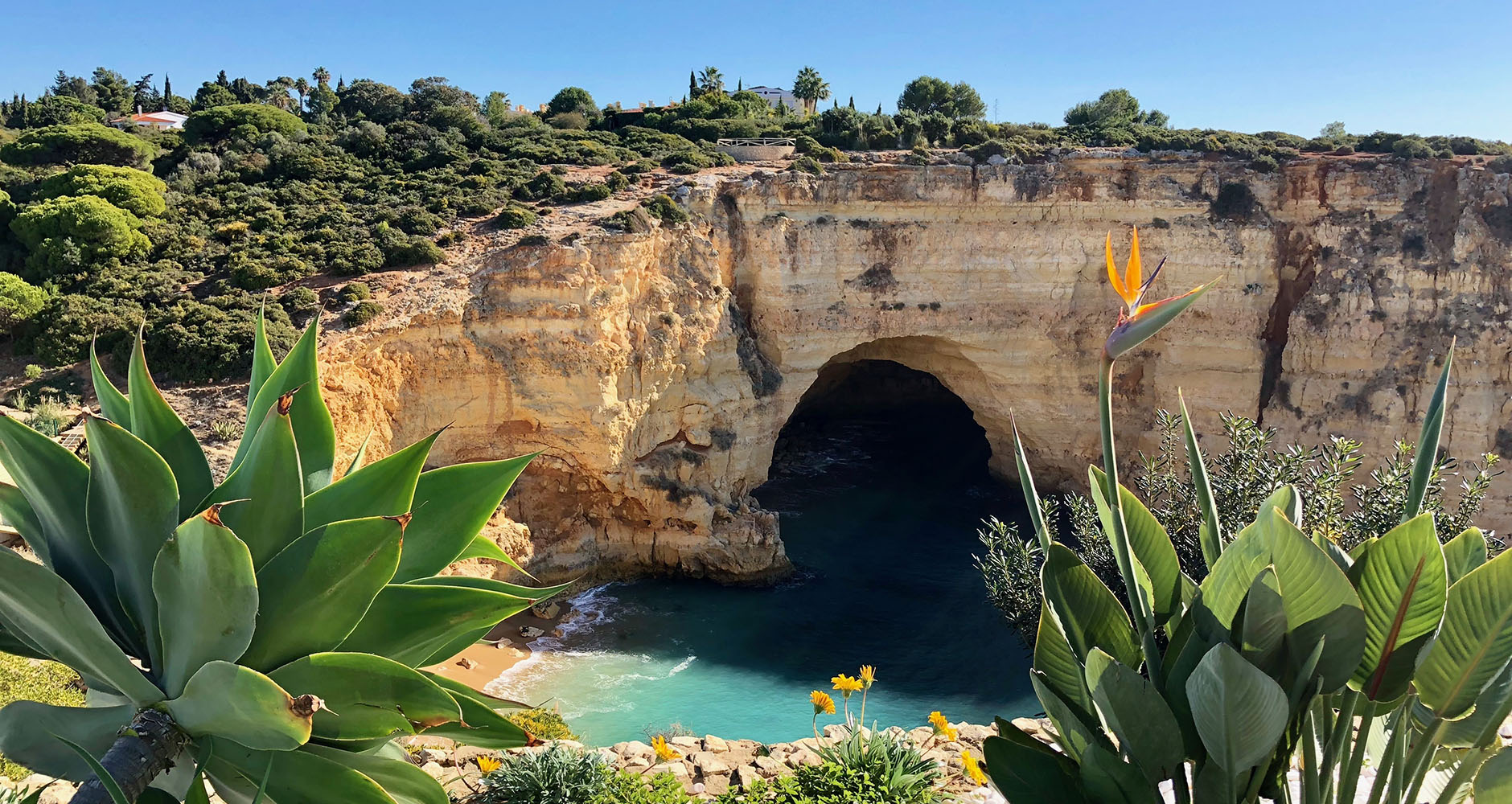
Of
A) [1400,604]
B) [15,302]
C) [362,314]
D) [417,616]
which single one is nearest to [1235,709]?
[1400,604]

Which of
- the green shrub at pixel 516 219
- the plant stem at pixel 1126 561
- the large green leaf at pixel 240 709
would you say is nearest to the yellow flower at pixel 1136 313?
the plant stem at pixel 1126 561

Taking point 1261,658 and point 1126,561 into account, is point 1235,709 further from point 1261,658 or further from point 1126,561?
point 1126,561

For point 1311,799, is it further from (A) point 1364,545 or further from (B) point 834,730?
(B) point 834,730

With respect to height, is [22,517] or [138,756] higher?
[22,517]

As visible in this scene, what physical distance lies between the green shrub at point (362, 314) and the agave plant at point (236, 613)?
1291 cm

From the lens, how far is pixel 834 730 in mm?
6734

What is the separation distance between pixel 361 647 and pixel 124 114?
174 feet

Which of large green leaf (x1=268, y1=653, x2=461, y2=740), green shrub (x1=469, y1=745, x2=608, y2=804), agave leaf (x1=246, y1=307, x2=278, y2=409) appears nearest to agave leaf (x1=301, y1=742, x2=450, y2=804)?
large green leaf (x1=268, y1=653, x2=461, y2=740)

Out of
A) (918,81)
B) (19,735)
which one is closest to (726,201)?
(19,735)

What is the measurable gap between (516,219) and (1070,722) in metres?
16.4

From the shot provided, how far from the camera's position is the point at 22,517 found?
2.57 m

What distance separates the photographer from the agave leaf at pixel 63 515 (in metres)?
2.44

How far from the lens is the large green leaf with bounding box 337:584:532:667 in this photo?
2.54 m

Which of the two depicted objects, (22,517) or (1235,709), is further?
(1235,709)
